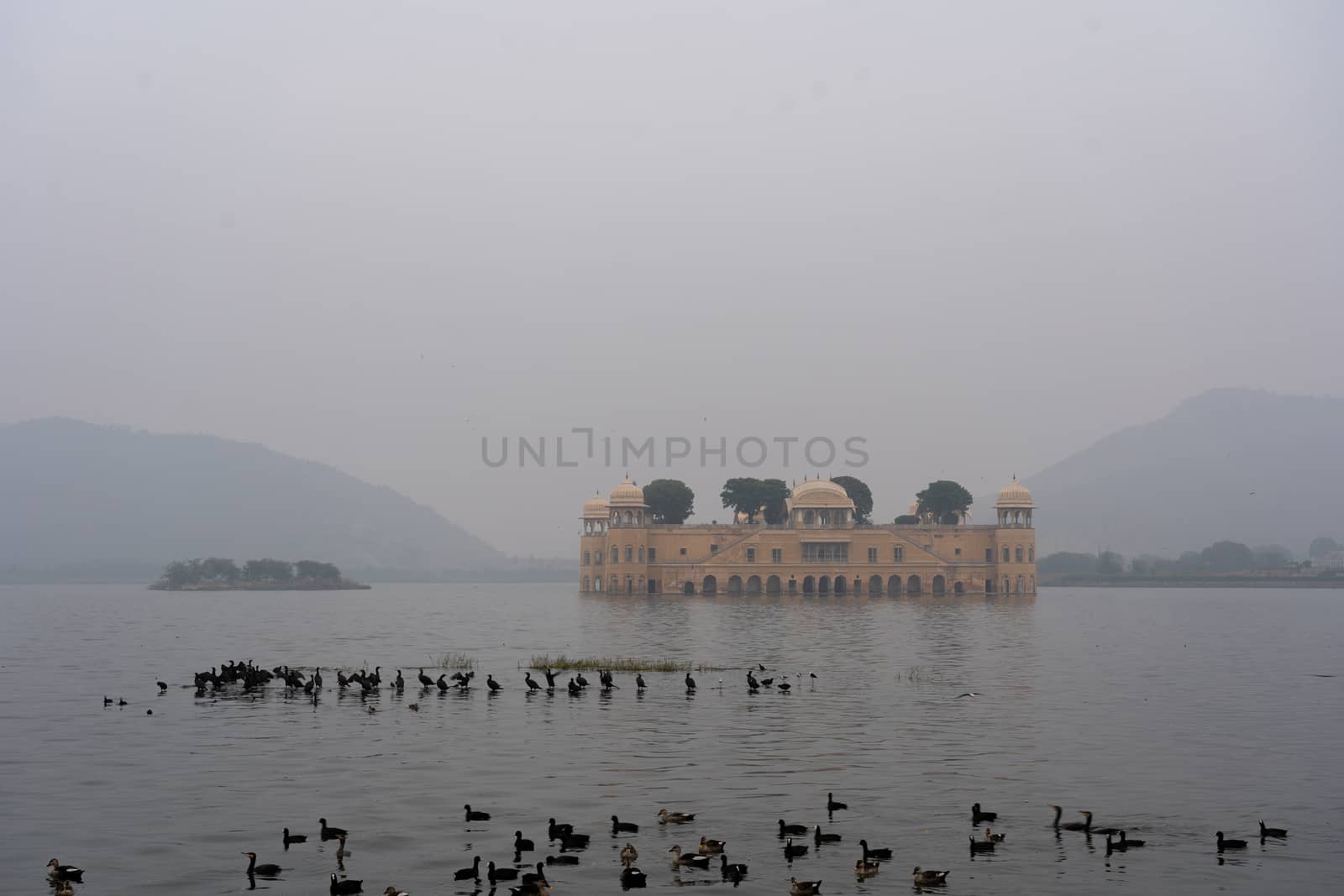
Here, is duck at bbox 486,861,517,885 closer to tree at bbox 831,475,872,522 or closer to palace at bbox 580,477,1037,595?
palace at bbox 580,477,1037,595

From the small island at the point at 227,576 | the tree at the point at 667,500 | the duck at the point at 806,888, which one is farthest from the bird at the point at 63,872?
the small island at the point at 227,576

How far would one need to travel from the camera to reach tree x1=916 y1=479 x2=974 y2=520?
5443 inches

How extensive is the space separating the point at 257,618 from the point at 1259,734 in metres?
75.6

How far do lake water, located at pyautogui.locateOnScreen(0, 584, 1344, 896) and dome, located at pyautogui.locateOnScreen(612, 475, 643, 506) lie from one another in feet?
233

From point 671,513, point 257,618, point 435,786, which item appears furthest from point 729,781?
point 671,513

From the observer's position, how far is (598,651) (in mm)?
56938

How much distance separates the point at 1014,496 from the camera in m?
127

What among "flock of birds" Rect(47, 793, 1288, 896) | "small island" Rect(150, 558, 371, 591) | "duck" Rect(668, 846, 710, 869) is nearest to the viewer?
"flock of birds" Rect(47, 793, 1288, 896)

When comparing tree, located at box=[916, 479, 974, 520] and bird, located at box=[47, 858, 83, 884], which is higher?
A: tree, located at box=[916, 479, 974, 520]

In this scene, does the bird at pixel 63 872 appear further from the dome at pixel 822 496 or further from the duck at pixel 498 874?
the dome at pixel 822 496

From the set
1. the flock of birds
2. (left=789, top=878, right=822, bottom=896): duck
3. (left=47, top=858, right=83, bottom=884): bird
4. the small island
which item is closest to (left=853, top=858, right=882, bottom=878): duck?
the flock of birds

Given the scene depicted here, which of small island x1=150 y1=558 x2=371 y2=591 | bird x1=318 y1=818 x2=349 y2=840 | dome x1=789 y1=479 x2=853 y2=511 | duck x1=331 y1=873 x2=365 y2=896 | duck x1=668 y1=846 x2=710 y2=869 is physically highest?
dome x1=789 y1=479 x2=853 y2=511

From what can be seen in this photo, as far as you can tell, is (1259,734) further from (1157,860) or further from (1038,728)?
(1157,860)

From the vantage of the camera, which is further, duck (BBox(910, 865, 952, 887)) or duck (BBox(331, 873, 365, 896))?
duck (BBox(910, 865, 952, 887))
